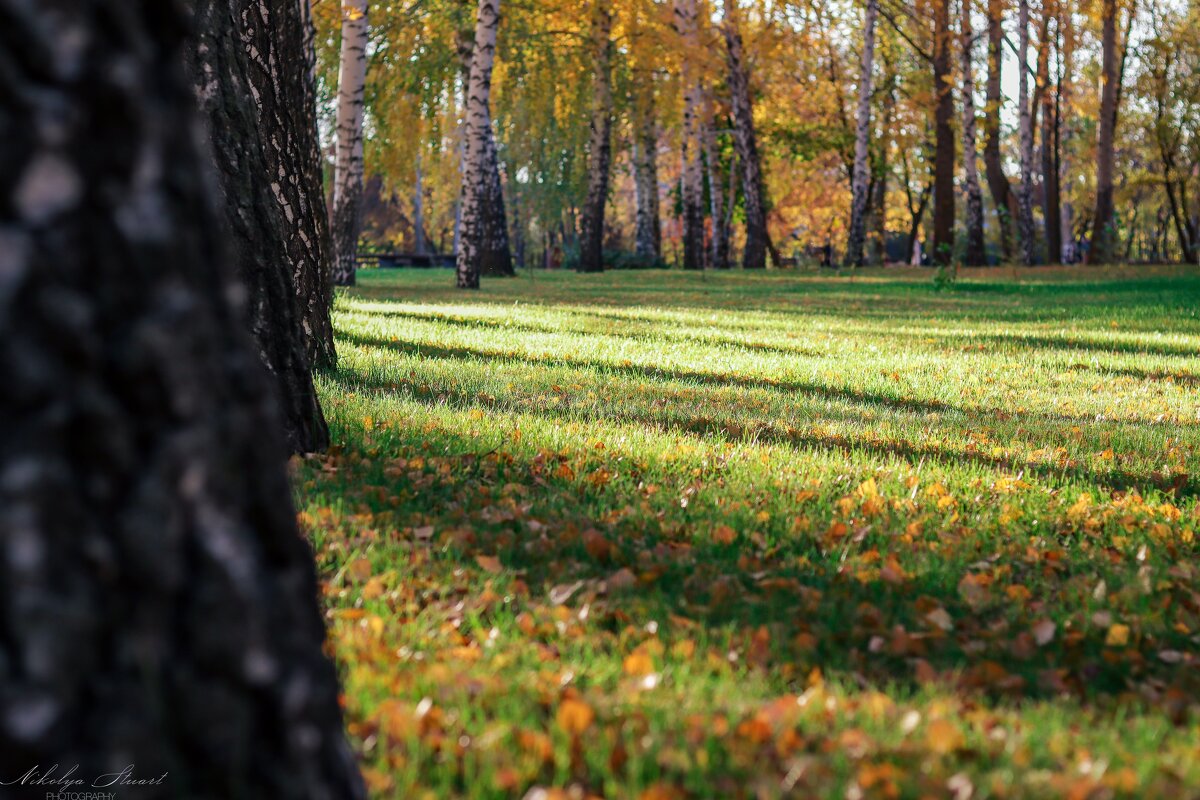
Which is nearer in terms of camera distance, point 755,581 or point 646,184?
point 755,581

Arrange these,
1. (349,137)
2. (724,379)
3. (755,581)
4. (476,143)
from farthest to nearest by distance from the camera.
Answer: (476,143)
(349,137)
(724,379)
(755,581)

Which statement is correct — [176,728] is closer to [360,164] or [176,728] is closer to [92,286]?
[92,286]

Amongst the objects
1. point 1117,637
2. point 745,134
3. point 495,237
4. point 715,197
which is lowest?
point 1117,637

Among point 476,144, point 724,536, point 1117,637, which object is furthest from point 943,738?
point 476,144

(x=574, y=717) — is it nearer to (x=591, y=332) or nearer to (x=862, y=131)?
(x=591, y=332)

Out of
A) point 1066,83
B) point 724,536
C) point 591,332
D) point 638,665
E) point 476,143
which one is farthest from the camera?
point 1066,83

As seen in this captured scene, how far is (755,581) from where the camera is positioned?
3.79 meters

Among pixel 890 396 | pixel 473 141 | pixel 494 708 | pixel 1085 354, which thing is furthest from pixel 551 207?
pixel 494 708

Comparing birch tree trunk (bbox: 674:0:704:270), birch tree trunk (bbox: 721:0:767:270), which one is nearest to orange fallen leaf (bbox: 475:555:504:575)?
birch tree trunk (bbox: 674:0:704:270)

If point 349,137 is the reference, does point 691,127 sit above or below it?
above

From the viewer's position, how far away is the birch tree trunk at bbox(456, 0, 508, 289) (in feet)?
62.2

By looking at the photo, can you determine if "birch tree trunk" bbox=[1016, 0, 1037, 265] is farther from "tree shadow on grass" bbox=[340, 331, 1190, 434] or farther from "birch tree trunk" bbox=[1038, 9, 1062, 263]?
"tree shadow on grass" bbox=[340, 331, 1190, 434]

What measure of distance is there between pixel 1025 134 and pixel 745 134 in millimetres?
6773

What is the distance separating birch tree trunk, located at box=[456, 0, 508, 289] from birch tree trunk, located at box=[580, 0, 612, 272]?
575 centimetres
